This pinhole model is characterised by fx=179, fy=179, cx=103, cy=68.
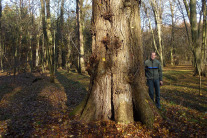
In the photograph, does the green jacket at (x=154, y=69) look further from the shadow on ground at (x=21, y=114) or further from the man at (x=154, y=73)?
the shadow on ground at (x=21, y=114)

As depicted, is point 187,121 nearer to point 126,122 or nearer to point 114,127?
point 126,122

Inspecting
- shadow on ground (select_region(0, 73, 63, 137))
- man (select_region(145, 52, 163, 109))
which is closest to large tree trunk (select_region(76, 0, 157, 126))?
shadow on ground (select_region(0, 73, 63, 137))

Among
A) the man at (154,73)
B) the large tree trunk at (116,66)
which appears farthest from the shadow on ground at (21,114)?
the man at (154,73)

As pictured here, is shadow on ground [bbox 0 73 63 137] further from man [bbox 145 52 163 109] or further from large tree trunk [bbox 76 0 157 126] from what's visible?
man [bbox 145 52 163 109]

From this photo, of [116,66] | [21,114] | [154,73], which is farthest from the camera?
[21,114]

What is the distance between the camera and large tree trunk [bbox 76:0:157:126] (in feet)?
14.9

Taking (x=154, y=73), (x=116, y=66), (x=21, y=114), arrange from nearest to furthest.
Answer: (x=116, y=66) → (x=154, y=73) → (x=21, y=114)

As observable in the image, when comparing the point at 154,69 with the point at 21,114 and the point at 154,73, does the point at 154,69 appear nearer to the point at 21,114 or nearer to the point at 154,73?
the point at 154,73

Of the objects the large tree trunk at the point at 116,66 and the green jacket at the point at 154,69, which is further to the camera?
the green jacket at the point at 154,69

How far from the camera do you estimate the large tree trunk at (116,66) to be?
14.9 ft

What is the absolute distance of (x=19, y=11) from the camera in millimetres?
20219

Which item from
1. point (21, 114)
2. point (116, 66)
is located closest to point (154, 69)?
point (116, 66)

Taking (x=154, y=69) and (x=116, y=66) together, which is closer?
(x=116, y=66)

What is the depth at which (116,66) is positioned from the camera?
14.9 ft
